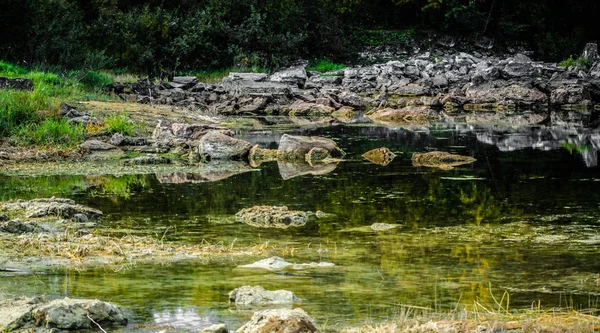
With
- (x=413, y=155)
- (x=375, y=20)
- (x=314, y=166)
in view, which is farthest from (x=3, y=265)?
(x=375, y=20)

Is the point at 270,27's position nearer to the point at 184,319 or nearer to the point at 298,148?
the point at 298,148

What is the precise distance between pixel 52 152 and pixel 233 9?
2878 centimetres

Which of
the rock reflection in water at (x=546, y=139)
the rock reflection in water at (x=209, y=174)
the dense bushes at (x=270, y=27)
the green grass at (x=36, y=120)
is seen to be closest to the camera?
the rock reflection in water at (x=209, y=174)

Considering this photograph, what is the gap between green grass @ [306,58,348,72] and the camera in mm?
41469

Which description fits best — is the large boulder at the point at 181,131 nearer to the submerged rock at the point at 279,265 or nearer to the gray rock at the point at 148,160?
the gray rock at the point at 148,160

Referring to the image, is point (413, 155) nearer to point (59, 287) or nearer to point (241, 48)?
point (59, 287)

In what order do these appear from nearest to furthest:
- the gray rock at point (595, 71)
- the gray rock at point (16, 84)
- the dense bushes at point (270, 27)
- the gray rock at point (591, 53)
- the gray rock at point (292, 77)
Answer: the gray rock at point (16, 84) < the gray rock at point (595, 71) < the gray rock at point (292, 77) < the dense bushes at point (270, 27) < the gray rock at point (591, 53)

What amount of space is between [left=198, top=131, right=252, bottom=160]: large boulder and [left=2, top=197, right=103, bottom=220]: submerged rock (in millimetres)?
5855

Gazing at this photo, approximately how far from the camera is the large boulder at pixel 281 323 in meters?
4.56

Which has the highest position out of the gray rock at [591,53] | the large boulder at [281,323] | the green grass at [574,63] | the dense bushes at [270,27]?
the dense bushes at [270,27]

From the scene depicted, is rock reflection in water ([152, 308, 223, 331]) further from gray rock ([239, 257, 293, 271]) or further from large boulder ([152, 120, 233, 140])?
large boulder ([152, 120, 233, 140])

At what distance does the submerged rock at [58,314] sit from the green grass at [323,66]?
36224 millimetres

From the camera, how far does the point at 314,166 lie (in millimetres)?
15477

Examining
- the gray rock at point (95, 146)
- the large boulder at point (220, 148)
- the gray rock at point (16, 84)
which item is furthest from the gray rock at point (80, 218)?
the gray rock at point (16, 84)
